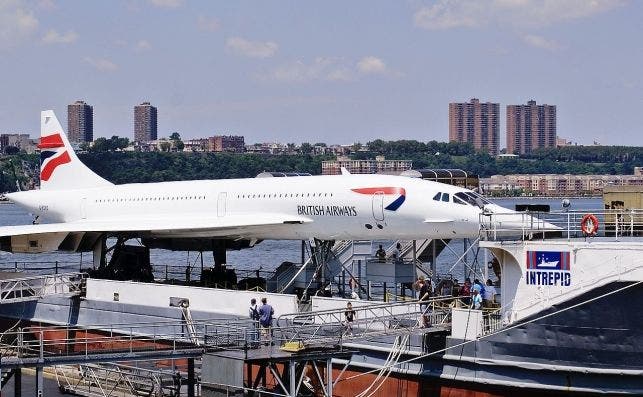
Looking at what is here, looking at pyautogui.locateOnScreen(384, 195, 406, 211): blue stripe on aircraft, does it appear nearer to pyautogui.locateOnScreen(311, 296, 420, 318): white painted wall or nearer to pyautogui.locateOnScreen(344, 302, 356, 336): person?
pyautogui.locateOnScreen(311, 296, 420, 318): white painted wall

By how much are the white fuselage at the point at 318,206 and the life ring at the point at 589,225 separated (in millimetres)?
6840

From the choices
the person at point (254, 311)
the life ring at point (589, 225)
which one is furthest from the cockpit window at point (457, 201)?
the life ring at point (589, 225)

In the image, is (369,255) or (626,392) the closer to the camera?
(626,392)

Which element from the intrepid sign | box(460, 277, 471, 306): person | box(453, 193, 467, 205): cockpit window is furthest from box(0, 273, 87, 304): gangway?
the intrepid sign

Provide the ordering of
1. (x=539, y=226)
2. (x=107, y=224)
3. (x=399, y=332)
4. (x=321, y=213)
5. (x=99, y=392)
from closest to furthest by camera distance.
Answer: (x=399, y=332), (x=539, y=226), (x=99, y=392), (x=321, y=213), (x=107, y=224)

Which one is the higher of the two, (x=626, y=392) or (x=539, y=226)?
(x=539, y=226)

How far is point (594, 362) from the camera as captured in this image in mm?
25266

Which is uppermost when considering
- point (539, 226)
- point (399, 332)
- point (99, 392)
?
point (539, 226)

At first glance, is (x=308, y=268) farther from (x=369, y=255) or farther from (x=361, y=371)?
(x=361, y=371)

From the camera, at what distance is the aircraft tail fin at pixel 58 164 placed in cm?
5097

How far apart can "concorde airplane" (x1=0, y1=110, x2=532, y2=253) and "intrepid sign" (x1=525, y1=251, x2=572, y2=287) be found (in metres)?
6.59

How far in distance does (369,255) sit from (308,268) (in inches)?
101

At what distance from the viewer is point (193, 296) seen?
33438 mm

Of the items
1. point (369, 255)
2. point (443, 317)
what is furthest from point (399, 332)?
point (369, 255)
